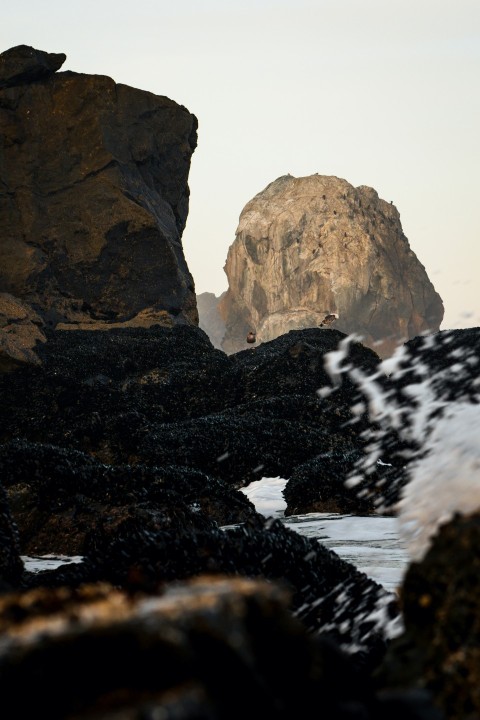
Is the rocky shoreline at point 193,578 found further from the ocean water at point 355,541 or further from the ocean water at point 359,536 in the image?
the ocean water at point 359,536

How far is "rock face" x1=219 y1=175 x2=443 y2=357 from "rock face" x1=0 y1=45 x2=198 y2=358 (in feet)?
210

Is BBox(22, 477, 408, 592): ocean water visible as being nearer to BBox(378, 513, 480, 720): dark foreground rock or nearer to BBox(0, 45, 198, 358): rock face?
BBox(378, 513, 480, 720): dark foreground rock

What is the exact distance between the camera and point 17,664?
4.86ft

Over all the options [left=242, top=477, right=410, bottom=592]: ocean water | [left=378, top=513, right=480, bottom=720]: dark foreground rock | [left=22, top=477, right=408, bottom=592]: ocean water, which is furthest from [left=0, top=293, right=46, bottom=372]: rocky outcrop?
[left=378, top=513, right=480, bottom=720]: dark foreground rock

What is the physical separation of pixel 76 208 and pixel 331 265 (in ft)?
225

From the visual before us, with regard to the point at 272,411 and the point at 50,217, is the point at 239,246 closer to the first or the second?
the point at 50,217

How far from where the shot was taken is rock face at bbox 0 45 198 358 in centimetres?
2264

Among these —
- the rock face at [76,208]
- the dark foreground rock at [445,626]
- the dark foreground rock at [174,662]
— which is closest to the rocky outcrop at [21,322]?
the rock face at [76,208]

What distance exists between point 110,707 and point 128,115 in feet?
81.4

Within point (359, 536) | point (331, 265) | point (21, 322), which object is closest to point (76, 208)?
point (21, 322)

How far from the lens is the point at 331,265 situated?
90.1 metres

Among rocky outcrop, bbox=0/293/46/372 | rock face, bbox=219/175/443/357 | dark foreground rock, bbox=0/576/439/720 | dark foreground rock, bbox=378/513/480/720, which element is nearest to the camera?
dark foreground rock, bbox=0/576/439/720

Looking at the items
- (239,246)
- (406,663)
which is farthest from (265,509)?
(239,246)

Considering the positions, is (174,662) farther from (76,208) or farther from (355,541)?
(76,208)
